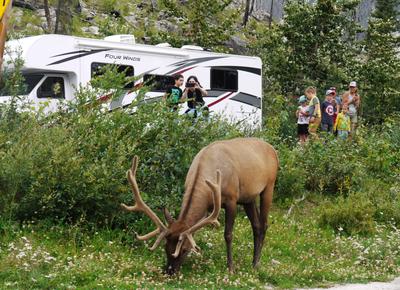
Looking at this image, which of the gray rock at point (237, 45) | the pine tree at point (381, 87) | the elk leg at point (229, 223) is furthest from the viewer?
the gray rock at point (237, 45)

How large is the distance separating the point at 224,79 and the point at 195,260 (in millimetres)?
13943

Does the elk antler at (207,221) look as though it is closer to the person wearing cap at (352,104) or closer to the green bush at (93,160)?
the green bush at (93,160)

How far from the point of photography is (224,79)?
22.7 m

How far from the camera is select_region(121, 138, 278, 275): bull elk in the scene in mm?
8117

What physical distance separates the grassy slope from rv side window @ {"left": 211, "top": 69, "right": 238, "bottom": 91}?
11.0 metres

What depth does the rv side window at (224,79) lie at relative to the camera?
2231cm

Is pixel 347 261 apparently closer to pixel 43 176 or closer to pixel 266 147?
pixel 266 147

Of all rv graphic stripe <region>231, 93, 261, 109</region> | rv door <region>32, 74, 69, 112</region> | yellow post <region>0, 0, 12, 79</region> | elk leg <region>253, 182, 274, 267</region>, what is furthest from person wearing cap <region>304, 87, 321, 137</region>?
yellow post <region>0, 0, 12, 79</region>

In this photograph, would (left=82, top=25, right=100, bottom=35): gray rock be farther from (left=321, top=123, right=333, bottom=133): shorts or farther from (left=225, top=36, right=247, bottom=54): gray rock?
(left=321, top=123, right=333, bottom=133): shorts

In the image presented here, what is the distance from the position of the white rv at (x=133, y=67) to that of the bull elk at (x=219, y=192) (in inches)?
214

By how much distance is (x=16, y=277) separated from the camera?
25.8 ft

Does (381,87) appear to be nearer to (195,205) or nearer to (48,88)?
(48,88)

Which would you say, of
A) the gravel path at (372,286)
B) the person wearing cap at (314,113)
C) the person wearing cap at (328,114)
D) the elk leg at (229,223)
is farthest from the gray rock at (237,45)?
the elk leg at (229,223)

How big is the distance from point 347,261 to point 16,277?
16.2 feet
